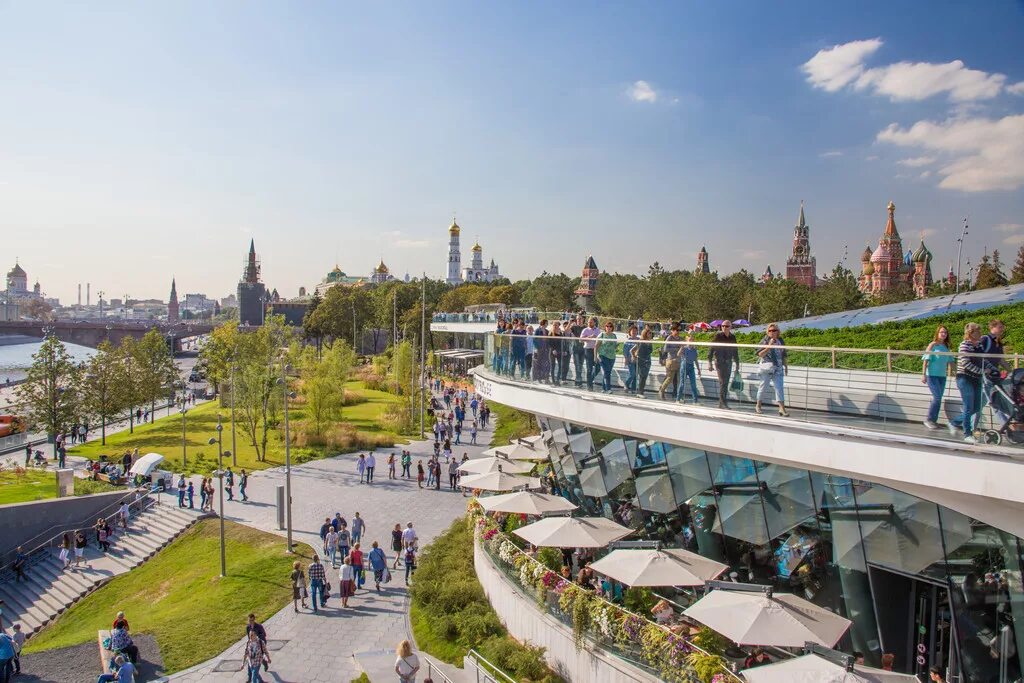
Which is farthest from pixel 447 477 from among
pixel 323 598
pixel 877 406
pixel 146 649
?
pixel 877 406

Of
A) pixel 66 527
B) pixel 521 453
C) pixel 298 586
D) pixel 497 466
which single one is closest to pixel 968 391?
pixel 497 466

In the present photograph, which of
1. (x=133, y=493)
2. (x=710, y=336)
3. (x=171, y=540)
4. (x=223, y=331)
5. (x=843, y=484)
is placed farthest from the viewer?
(x=223, y=331)

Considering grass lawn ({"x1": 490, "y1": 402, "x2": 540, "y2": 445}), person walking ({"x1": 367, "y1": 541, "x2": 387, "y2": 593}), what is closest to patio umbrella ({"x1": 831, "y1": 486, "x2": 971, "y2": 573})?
person walking ({"x1": 367, "y1": 541, "x2": 387, "y2": 593})

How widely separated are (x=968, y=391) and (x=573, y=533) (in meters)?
8.52

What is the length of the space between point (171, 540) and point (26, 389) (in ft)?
74.5

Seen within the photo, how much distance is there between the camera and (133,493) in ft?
106

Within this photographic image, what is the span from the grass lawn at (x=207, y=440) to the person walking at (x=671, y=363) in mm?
30039

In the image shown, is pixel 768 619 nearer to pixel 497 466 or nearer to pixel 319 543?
pixel 497 466

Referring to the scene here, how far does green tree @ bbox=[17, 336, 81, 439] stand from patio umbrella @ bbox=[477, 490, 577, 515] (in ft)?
120

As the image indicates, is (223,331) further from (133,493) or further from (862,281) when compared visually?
(862,281)

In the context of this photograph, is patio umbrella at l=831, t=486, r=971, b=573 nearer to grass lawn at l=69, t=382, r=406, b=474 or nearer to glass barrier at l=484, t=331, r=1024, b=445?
glass barrier at l=484, t=331, r=1024, b=445

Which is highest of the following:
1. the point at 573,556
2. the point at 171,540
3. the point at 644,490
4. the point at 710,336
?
the point at 710,336

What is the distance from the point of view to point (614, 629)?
12461 mm

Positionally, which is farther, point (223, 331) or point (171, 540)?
point (223, 331)
